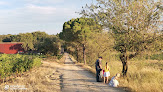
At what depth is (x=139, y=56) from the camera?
36.7 feet

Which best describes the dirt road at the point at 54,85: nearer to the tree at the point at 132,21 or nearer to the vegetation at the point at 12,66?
the vegetation at the point at 12,66

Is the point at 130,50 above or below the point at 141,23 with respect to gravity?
below

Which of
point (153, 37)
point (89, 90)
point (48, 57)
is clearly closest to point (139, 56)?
point (153, 37)

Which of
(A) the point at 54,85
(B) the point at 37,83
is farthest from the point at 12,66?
(A) the point at 54,85

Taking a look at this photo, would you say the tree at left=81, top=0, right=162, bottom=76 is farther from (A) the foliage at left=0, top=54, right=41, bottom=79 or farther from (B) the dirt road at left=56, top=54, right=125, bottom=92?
(A) the foliage at left=0, top=54, right=41, bottom=79

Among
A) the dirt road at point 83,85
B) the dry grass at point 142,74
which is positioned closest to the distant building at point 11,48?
the dry grass at point 142,74

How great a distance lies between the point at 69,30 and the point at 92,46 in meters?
10.4

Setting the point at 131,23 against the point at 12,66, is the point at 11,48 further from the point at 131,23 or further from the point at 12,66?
the point at 131,23

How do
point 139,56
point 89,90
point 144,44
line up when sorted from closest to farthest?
point 89,90, point 144,44, point 139,56

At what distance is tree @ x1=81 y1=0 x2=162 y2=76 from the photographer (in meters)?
9.77

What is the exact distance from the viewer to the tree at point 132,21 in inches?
Result: 384

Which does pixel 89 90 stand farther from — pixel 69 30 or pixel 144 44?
pixel 69 30

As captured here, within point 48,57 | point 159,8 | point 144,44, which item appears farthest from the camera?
point 48,57

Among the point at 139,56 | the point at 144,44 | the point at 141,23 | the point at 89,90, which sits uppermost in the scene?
the point at 141,23
